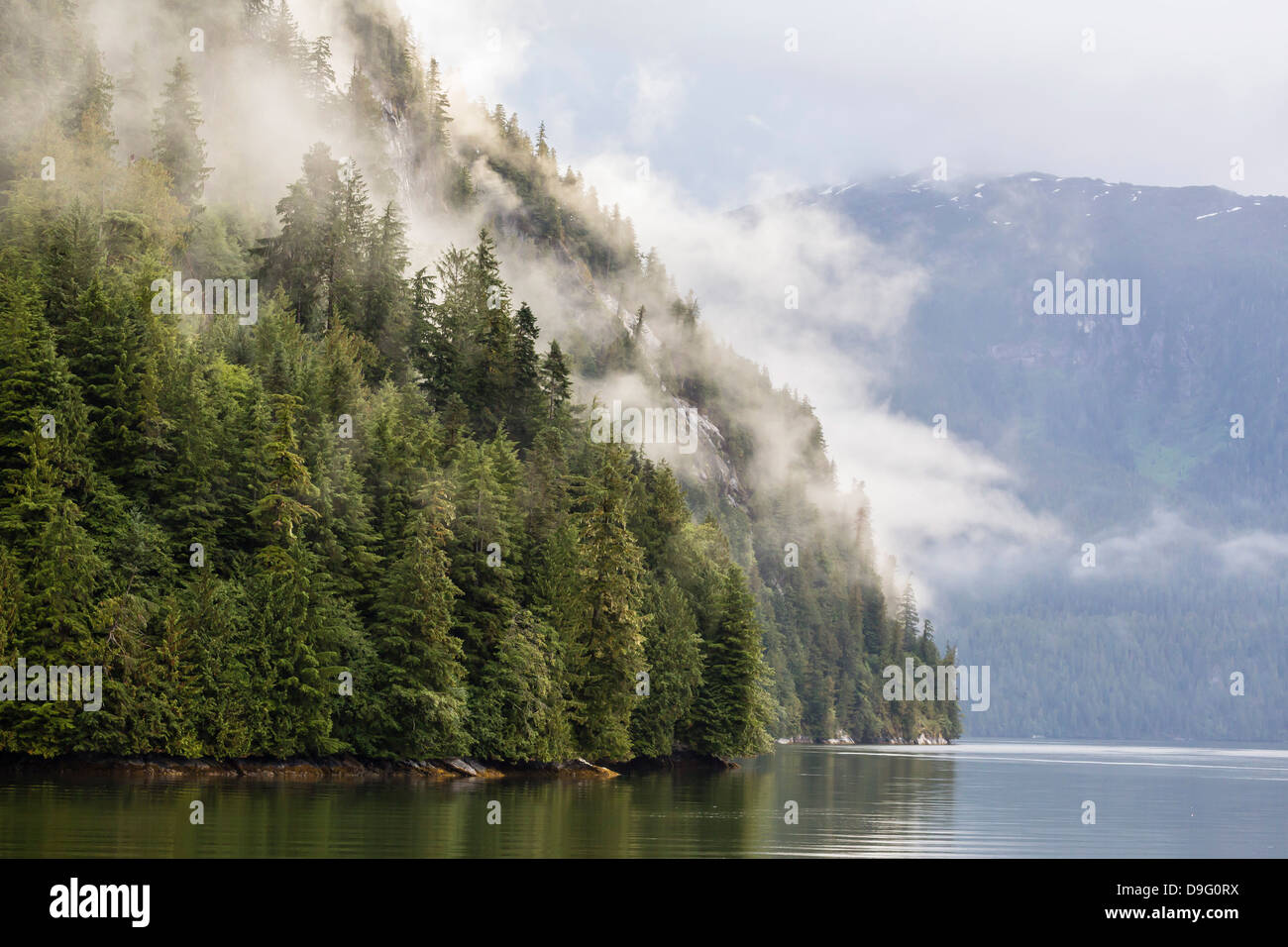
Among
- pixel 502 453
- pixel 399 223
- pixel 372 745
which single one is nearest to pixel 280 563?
pixel 372 745

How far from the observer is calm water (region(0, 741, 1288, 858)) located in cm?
3881

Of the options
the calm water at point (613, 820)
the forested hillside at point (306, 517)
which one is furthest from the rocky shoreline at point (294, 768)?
the calm water at point (613, 820)

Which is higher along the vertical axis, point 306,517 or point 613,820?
point 306,517

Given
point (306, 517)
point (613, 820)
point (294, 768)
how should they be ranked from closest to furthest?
point (613, 820) → point (294, 768) → point (306, 517)

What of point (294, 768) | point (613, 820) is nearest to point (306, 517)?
point (294, 768)

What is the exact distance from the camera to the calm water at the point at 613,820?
127 ft

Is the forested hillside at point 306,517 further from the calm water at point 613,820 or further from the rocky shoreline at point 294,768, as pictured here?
the calm water at point 613,820

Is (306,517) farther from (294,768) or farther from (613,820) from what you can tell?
(613,820)

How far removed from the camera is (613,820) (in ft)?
171

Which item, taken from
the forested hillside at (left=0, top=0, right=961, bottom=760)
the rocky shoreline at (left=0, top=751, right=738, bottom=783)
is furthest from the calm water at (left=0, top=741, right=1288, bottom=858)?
the forested hillside at (left=0, top=0, right=961, bottom=760)

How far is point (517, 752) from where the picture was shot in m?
85.1
